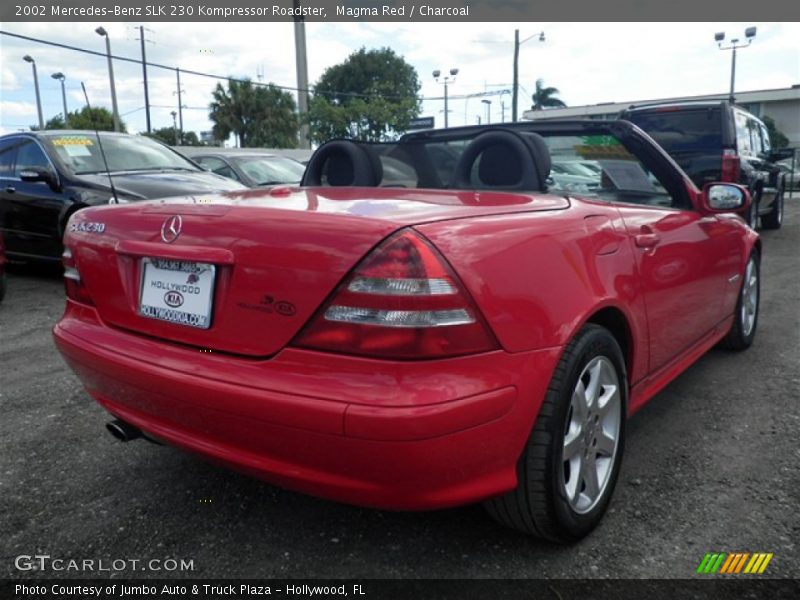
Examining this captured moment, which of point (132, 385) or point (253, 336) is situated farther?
point (132, 385)

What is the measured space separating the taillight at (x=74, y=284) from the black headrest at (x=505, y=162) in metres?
1.53

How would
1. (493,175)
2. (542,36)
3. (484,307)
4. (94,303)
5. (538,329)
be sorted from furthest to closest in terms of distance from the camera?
(542,36) → (493,175) → (94,303) → (538,329) → (484,307)

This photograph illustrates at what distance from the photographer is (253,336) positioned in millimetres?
Answer: 1833

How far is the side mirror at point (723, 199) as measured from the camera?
10.5 feet

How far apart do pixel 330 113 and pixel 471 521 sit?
3321 centimetres

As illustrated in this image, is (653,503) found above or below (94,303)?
below

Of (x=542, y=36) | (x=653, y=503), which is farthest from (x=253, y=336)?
(x=542, y=36)

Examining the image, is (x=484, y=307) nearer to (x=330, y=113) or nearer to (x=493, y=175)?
(x=493, y=175)

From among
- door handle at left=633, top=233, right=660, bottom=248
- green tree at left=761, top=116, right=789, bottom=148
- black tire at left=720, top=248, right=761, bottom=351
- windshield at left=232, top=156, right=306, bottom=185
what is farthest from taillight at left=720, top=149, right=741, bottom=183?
green tree at left=761, top=116, right=789, bottom=148

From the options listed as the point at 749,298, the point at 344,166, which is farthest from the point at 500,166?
the point at 749,298

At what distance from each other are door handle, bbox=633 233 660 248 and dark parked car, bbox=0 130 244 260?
4.40 metres

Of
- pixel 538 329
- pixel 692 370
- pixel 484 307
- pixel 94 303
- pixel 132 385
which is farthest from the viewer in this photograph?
pixel 692 370

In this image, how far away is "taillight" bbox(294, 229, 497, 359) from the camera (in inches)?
65.6

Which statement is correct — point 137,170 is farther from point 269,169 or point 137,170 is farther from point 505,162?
point 505,162
